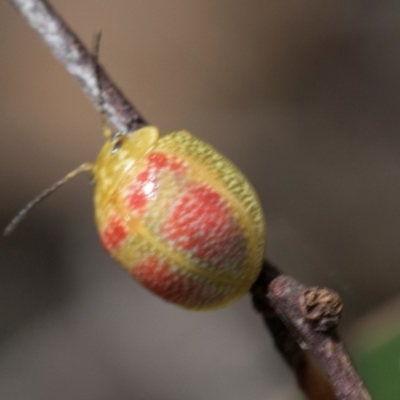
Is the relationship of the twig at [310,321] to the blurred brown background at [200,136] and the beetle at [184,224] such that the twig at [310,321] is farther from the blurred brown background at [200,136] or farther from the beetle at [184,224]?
the blurred brown background at [200,136]

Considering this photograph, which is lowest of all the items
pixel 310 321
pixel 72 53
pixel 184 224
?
pixel 310 321

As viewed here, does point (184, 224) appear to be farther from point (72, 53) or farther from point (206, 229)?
point (72, 53)

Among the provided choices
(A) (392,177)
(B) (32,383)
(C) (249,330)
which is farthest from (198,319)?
(A) (392,177)

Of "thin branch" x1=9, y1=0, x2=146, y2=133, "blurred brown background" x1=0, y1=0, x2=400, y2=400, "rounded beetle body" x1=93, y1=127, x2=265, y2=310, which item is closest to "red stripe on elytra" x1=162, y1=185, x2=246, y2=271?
"rounded beetle body" x1=93, y1=127, x2=265, y2=310

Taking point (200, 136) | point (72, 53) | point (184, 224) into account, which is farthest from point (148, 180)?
point (200, 136)

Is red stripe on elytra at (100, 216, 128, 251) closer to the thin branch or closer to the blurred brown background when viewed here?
the thin branch

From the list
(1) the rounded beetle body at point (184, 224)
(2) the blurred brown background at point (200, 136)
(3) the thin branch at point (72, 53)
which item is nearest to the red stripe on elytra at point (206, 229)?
(1) the rounded beetle body at point (184, 224)
